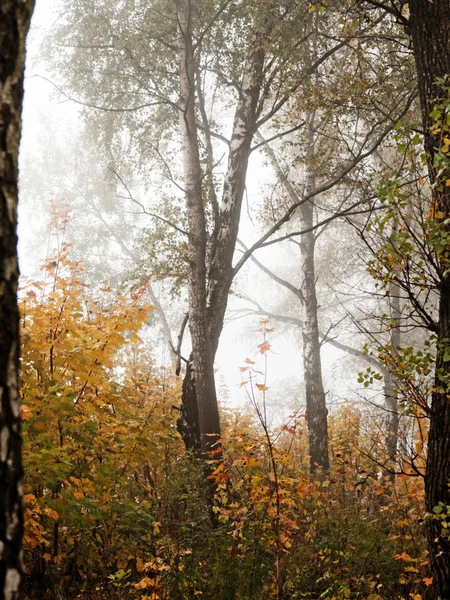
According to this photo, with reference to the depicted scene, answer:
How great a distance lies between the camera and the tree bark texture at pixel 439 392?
3.87 m

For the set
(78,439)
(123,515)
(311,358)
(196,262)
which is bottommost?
(123,515)

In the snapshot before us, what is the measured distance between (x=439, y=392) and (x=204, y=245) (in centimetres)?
448

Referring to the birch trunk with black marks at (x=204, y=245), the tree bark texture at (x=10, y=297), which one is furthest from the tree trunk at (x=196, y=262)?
the tree bark texture at (x=10, y=297)

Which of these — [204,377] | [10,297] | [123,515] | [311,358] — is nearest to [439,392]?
[123,515]

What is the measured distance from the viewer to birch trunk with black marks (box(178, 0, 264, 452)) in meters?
7.46

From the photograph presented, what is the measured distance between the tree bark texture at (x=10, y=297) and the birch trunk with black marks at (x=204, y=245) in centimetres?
582

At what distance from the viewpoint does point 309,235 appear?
12.6m

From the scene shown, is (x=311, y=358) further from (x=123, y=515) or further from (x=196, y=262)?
(x=123, y=515)

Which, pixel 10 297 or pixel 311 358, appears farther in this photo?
pixel 311 358

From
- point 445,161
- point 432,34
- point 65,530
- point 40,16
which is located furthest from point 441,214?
point 40,16

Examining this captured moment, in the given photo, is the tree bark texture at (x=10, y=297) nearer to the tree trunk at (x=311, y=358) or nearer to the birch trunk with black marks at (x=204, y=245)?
the birch trunk with black marks at (x=204, y=245)

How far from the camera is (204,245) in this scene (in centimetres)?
766

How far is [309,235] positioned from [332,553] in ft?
26.2

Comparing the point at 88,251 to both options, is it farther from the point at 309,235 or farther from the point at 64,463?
the point at 64,463
